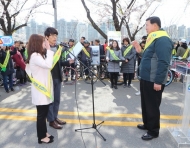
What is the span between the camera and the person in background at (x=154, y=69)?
2676 mm

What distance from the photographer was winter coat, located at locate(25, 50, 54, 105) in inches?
99.0

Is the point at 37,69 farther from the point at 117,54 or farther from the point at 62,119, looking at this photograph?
the point at 117,54

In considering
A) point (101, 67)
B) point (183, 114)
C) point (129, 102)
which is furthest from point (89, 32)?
point (183, 114)

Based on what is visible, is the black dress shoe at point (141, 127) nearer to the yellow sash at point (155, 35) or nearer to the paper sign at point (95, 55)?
the yellow sash at point (155, 35)

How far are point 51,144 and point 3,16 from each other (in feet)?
44.2

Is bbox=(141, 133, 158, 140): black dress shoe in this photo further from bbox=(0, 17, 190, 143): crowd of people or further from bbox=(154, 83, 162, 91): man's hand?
bbox=(154, 83, 162, 91): man's hand

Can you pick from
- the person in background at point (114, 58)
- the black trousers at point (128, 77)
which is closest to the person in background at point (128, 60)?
the black trousers at point (128, 77)

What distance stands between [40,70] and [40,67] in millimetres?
48

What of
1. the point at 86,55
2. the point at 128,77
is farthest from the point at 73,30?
the point at 128,77

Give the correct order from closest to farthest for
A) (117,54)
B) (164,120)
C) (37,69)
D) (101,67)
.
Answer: (37,69) → (164,120) → (117,54) → (101,67)

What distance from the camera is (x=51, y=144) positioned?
2869 mm

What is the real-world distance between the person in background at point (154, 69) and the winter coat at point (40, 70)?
57.9 inches

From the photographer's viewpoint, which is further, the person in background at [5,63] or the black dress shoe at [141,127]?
the person in background at [5,63]

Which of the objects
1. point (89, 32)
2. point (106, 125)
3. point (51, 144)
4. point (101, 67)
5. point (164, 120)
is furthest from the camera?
point (89, 32)
